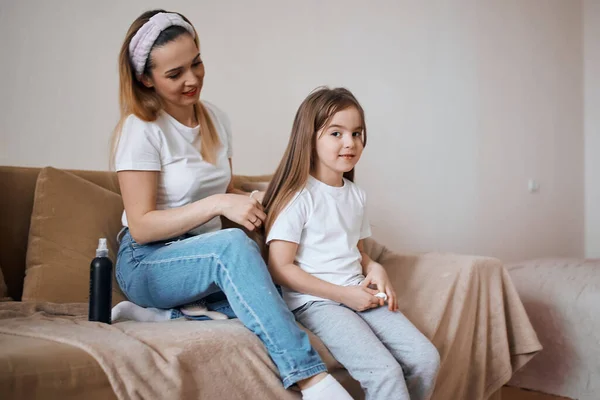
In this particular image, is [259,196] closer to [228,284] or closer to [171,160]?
[171,160]

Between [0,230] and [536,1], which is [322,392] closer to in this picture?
[0,230]

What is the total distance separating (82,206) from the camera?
1.72 metres

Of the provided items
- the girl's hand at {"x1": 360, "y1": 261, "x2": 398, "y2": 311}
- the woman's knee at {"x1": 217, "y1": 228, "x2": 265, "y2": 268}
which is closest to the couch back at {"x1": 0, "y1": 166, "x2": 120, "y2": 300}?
the woman's knee at {"x1": 217, "y1": 228, "x2": 265, "y2": 268}

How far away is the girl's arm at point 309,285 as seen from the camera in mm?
1499

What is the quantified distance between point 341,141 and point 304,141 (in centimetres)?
10

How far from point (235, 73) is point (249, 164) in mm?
377

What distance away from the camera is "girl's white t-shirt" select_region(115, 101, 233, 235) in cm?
152

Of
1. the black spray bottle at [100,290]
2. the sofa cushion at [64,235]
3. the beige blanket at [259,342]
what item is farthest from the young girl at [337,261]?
the sofa cushion at [64,235]

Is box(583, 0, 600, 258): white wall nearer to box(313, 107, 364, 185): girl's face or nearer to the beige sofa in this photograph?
the beige sofa

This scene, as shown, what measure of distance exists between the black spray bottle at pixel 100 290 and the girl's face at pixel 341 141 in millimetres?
618

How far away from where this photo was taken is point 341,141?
1.63 meters

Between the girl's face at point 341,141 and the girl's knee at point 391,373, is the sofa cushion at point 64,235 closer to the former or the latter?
the girl's face at point 341,141

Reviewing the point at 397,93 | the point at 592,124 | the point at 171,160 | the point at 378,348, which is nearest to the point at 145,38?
the point at 171,160

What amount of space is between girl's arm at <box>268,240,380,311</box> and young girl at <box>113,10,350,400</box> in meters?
0.11
